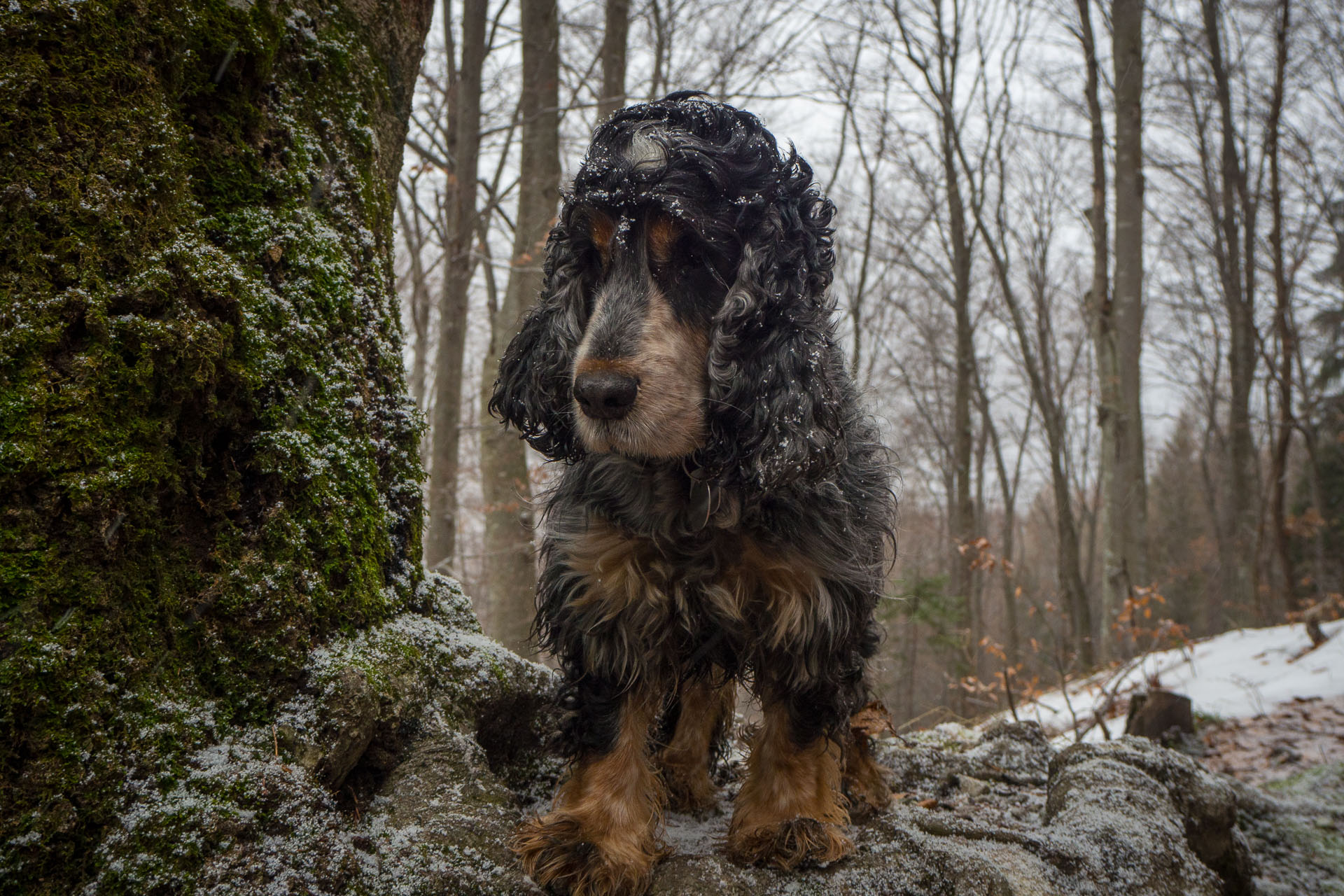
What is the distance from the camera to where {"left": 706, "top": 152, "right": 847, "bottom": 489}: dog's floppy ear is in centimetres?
207

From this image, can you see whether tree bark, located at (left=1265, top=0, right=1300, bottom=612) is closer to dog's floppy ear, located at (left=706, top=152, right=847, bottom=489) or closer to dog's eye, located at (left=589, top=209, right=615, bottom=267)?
dog's floppy ear, located at (left=706, top=152, right=847, bottom=489)

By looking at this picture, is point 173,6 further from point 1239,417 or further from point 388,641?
point 1239,417

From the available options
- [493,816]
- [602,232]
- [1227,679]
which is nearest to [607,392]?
[602,232]

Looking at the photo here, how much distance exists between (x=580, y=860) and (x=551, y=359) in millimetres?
1350

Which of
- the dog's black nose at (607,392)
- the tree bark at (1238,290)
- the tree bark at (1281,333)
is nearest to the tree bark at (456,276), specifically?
the dog's black nose at (607,392)

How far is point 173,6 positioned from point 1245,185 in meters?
16.5

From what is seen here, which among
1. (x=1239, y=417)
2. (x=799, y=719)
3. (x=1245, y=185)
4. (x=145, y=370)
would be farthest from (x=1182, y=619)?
(x=145, y=370)

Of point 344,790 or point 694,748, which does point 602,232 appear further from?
point 694,748

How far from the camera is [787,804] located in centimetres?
236

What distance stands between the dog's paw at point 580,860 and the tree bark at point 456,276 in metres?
6.19

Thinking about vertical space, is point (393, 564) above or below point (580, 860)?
above

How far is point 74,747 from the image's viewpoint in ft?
4.45

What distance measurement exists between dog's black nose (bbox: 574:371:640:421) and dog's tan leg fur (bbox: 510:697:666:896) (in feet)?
3.08

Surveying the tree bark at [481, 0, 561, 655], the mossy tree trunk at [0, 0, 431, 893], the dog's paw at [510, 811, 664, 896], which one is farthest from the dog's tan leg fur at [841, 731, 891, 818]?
the tree bark at [481, 0, 561, 655]
